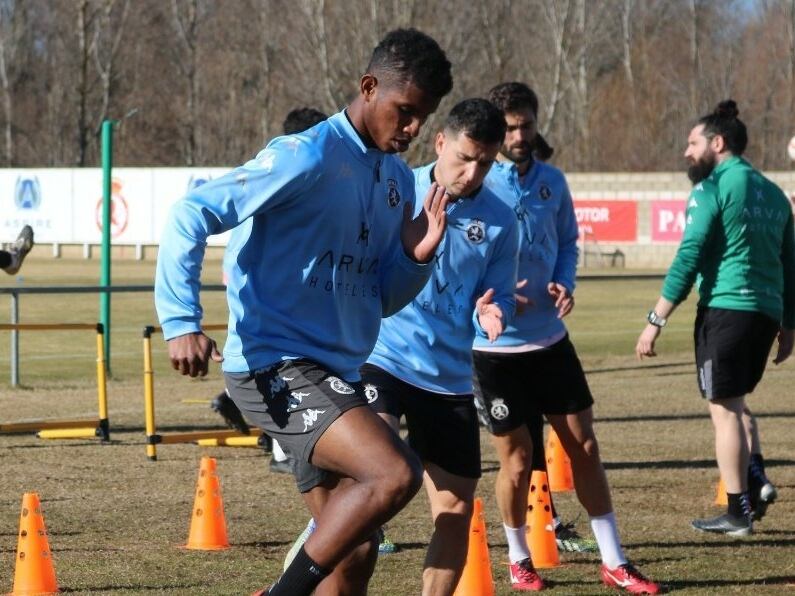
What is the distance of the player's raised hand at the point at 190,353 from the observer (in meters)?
4.63

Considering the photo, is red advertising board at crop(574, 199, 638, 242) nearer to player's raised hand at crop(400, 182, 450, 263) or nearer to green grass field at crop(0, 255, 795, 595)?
green grass field at crop(0, 255, 795, 595)

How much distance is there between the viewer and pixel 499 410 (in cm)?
730

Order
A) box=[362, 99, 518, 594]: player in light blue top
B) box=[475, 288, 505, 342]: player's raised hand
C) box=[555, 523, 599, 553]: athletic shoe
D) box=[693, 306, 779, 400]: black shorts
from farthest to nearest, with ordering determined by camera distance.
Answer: box=[693, 306, 779, 400]: black shorts → box=[555, 523, 599, 553]: athletic shoe → box=[475, 288, 505, 342]: player's raised hand → box=[362, 99, 518, 594]: player in light blue top

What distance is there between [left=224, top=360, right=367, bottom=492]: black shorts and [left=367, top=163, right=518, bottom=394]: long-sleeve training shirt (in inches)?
44.8

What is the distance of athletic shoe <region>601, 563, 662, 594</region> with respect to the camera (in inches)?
274

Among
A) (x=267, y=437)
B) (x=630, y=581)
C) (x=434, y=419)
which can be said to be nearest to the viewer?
(x=434, y=419)

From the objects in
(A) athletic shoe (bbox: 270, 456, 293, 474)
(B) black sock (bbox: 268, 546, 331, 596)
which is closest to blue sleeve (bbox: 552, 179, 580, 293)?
(A) athletic shoe (bbox: 270, 456, 293, 474)

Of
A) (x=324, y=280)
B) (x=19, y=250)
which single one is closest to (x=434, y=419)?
(x=324, y=280)

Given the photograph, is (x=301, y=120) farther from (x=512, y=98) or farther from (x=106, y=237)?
(x=106, y=237)

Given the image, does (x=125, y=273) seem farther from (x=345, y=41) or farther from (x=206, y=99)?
(x=206, y=99)

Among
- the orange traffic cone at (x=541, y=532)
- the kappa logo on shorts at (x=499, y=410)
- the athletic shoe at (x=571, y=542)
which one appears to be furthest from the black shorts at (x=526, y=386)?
the athletic shoe at (x=571, y=542)

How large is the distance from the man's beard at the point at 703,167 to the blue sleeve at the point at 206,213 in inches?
166

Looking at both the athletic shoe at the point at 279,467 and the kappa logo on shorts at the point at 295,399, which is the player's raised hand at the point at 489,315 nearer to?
the kappa logo on shorts at the point at 295,399

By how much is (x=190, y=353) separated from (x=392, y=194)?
1016mm
